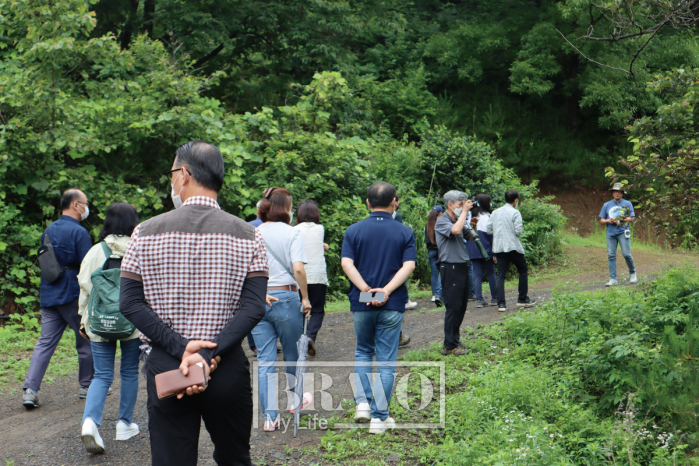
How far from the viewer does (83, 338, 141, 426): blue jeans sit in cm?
447

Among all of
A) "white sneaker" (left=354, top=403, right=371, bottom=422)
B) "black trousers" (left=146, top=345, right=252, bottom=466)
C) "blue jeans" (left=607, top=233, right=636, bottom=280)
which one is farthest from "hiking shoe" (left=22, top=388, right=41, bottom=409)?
"blue jeans" (left=607, top=233, right=636, bottom=280)

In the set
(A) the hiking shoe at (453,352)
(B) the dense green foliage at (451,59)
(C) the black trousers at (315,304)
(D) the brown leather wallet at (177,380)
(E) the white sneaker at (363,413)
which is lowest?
(E) the white sneaker at (363,413)

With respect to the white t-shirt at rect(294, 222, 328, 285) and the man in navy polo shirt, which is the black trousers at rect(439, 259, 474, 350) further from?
the man in navy polo shirt

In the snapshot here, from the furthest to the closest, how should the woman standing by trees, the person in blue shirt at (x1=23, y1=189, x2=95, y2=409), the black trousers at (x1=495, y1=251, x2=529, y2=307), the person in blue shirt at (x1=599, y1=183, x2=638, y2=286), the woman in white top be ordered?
the person in blue shirt at (x1=599, y1=183, x2=638, y2=286) → the woman standing by trees → the black trousers at (x1=495, y1=251, x2=529, y2=307) → the woman in white top → the person in blue shirt at (x1=23, y1=189, x2=95, y2=409)

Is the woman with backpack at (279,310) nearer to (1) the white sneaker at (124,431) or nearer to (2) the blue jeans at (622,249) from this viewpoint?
(1) the white sneaker at (124,431)

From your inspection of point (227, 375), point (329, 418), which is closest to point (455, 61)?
point (329, 418)

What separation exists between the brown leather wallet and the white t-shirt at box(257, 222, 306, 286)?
90.9 inches

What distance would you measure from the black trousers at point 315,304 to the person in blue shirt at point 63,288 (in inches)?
97.8

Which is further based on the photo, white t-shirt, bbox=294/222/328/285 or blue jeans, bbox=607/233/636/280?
blue jeans, bbox=607/233/636/280

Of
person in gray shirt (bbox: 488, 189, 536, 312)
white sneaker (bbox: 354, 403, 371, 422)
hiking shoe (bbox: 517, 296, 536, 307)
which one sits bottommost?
white sneaker (bbox: 354, 403, 371, 422)

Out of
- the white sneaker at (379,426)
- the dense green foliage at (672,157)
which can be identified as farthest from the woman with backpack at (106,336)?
the dense green foliage at (672,157)

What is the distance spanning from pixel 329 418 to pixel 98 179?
281 inches

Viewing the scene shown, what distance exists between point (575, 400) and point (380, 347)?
6.34 feet

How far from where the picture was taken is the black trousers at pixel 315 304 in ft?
22.7
